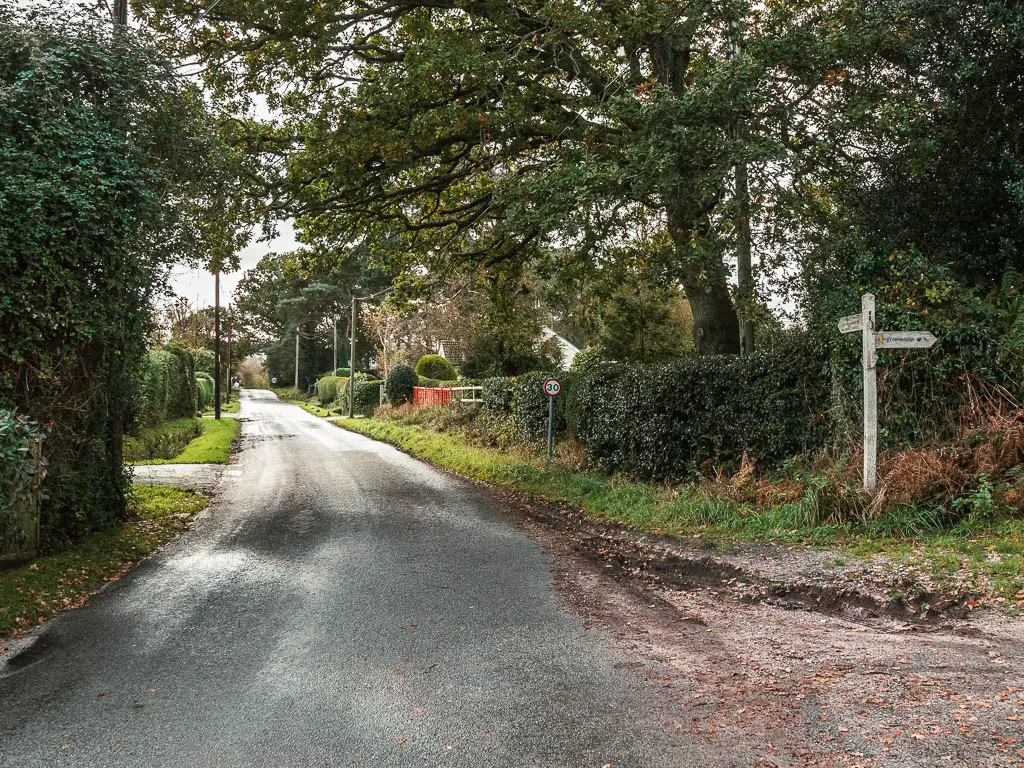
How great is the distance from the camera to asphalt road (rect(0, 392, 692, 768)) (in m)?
3.66

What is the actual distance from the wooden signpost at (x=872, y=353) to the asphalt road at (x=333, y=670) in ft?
12.7

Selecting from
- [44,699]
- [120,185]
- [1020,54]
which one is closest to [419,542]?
[44,699]

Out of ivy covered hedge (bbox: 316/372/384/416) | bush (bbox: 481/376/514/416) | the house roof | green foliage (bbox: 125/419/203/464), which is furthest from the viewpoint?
the house roof

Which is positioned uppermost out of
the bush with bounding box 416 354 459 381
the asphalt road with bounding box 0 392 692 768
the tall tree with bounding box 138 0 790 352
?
the tall tree with bounding box 138 0 790 352

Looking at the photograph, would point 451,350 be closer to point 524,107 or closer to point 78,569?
point 524,107

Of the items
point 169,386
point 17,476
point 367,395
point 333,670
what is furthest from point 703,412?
point 367,395

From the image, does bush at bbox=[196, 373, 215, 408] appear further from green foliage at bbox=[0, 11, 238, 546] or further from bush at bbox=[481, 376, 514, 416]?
green foliage at bbox=[0, 11, 238, 546]

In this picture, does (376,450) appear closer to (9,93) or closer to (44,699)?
(9,93)

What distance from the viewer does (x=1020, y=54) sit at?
28.7ft

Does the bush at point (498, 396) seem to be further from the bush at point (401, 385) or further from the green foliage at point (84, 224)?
the bush at point (401, 385)

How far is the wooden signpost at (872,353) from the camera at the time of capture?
7.65 metres

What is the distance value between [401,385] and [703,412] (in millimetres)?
25084

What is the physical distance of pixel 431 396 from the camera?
98.3 ft

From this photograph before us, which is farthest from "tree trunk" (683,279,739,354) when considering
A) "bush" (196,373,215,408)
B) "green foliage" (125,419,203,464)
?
"bush" (196,373,215,408)
